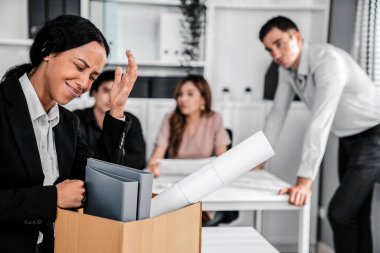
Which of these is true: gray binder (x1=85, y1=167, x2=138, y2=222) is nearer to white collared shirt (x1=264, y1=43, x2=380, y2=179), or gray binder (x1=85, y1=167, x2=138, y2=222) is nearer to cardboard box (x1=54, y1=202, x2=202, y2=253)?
cardboard box (x1=54, y1=202, x2=202, y2=253)

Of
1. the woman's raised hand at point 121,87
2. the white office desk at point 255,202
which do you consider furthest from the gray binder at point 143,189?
the white office desk at point 255,202

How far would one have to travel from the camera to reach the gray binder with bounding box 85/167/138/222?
823 millimetres

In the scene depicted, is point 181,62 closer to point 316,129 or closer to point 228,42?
point 228,42

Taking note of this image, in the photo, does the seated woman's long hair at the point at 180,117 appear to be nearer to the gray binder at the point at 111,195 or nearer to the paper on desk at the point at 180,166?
the paper on desk at the point at 180,166

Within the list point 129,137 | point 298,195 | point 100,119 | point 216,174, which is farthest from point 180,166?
point 216,174

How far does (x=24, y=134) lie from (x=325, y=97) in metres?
1.53

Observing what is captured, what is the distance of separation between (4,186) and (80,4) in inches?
89.1

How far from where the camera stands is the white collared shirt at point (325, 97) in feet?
7.26

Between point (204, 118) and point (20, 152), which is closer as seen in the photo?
point (20, 152)

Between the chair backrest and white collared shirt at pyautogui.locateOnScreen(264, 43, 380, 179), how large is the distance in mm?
426

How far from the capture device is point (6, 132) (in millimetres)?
1093

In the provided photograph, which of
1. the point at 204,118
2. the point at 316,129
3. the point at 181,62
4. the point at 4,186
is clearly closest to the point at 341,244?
the point at 316,129

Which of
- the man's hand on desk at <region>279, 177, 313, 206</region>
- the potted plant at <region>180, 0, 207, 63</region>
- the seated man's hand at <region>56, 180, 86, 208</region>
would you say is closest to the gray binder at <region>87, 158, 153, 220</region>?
the seated man's hand at <region>56, 180, 86, 208</region>

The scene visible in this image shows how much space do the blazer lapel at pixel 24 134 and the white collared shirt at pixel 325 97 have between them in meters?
1.35
